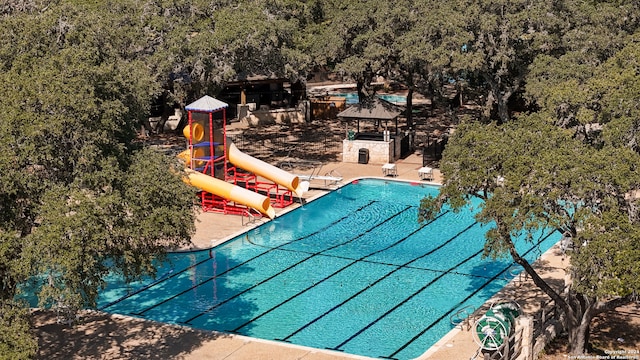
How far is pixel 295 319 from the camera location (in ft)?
75.5

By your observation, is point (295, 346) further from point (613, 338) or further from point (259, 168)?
point (259, 168)

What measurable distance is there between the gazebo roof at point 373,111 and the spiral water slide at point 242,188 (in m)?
6.63

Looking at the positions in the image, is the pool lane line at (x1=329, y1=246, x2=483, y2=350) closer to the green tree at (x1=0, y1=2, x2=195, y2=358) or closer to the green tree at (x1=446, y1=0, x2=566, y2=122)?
the green tree at (x1=0, y1=2, x2=195, y2=358)

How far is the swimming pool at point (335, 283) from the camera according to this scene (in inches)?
880

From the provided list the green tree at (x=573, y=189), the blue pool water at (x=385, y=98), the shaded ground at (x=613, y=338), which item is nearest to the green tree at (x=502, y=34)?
the green tree at (x=573, y=189)

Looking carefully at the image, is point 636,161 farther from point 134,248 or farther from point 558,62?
point 558,62

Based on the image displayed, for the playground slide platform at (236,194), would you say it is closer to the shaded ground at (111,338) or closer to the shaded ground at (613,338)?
the shaded ground at (111,338)

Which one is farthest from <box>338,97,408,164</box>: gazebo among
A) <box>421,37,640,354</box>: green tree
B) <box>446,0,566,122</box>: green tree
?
<box>421,37,640,354</box>: green tree

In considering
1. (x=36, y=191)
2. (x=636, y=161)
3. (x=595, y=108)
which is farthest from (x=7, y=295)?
(x=595, y=108)

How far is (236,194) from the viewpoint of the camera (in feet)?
103

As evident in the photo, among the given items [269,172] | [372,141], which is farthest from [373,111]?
[269,172]

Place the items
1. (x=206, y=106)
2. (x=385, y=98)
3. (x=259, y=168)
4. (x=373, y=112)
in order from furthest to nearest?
(x=385, y=98) → (x=373, y=112) → (x=259, y=168) → (x=206, y=106)

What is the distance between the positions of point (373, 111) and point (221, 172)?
30.4ft

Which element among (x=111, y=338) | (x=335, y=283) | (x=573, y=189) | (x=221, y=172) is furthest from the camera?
(x=221, y=172)
